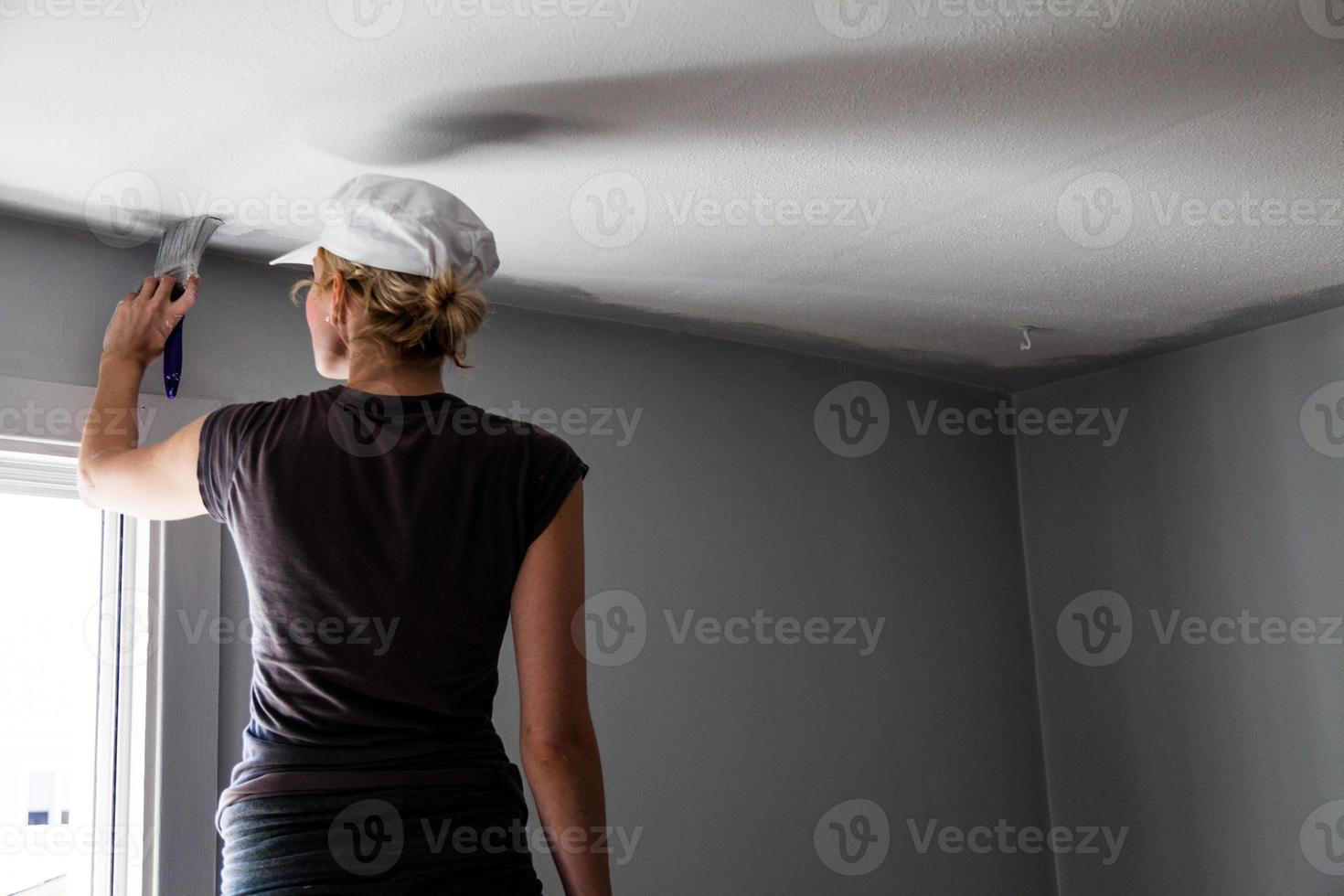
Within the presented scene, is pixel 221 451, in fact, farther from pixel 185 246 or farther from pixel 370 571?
pixel 185 246

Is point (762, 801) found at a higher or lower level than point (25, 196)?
lower

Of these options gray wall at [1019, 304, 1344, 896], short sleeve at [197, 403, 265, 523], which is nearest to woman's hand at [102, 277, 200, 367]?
short sleeve at [197, 403, 265, 523]

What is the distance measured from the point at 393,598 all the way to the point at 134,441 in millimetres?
591

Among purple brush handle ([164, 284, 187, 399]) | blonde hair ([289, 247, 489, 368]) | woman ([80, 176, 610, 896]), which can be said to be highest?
purple brush handle ([164, 284, 187, 399])

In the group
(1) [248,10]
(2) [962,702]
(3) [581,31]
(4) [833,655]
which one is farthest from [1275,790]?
(1) [248,10]

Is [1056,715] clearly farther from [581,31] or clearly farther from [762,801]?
[581,31]

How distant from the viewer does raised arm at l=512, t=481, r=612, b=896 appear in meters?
1.14

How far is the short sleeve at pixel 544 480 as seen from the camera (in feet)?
3.94

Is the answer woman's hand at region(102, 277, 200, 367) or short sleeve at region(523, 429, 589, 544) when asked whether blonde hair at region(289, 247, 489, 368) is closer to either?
short sleeve at region(523, 429, 589, 544)

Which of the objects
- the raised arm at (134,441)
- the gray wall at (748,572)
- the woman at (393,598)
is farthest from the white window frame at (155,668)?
the woman at (393,598)

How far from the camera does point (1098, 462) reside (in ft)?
10.7

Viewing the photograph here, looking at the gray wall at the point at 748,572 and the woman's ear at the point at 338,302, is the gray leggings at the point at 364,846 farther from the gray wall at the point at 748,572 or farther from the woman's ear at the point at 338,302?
the gray wall at the point at 748,572

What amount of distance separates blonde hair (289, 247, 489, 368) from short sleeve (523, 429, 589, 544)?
0.14 m

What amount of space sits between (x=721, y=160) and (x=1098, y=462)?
181 centimetres
